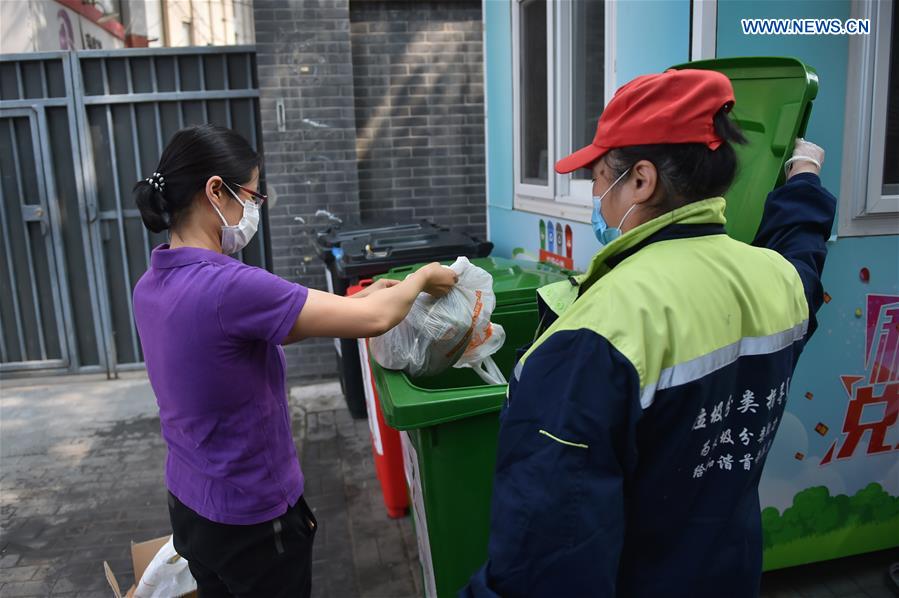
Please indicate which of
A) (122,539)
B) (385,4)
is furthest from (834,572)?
(385,4)

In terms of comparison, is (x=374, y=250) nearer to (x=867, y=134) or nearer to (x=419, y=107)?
(x=419, y=107)

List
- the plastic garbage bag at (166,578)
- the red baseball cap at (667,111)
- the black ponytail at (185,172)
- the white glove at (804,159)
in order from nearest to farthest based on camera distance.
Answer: the red baseball cap at (667,111)
the black ponytail at (185,172)
the white glove at (804,159)
the plastic garbage bag at (166,578)

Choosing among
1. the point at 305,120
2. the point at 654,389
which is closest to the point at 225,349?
the point at 654,389

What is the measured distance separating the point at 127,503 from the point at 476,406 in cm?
274

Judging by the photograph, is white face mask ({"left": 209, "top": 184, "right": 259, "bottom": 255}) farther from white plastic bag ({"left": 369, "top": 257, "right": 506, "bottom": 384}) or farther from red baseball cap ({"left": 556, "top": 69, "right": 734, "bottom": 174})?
red baseball cap ({"left": 556, "top": 69, "right": 734, "bottom": 174})

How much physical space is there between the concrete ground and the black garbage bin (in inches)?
20.0

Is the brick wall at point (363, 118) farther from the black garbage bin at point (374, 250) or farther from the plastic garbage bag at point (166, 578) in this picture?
the plastic garbage bag at point (166, 578)

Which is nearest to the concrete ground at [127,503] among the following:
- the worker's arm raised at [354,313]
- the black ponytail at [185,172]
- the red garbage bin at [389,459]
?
the red garbage bin at [389,459]

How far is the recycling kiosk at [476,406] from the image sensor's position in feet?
6.59

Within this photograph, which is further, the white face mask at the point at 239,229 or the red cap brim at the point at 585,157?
the white face mask at the point at 239,229

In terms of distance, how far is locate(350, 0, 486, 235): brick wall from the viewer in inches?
222

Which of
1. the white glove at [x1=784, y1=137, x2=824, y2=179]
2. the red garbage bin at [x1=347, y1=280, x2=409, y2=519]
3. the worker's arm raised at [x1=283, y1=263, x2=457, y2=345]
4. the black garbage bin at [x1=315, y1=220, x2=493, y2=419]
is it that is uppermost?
the white glove at [x1=784, y1=137, x2=824, y2=179]

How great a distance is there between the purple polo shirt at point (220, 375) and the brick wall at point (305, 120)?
3.82 meters

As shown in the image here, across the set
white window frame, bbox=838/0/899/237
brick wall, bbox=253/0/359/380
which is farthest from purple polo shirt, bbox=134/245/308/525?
brick wall, bbox=253/0/359/380
